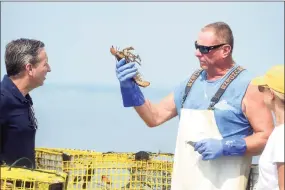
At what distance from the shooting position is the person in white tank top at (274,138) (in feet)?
9.55

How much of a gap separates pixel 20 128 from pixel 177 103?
3.30ft

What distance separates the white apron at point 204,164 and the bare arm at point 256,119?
0.42ft

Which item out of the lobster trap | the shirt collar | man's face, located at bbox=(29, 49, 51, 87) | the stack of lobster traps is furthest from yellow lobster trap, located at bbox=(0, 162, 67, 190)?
the stack of lobster traps

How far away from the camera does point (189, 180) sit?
12.1 feet

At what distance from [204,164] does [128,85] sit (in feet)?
2.08

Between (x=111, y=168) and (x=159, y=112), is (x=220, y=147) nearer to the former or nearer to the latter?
(x=159, y=112)

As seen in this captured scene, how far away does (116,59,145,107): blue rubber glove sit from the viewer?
3775 mm

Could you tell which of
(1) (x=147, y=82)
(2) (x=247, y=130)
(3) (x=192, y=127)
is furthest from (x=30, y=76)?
(2) (x=247, y=130)

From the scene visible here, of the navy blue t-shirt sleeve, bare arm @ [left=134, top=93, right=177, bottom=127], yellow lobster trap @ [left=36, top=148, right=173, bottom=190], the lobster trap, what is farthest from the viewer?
bare arm @ [left=134, top=93, right=177, bottom=127]

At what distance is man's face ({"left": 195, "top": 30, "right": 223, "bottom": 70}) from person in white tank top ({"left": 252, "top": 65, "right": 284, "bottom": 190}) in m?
0.57

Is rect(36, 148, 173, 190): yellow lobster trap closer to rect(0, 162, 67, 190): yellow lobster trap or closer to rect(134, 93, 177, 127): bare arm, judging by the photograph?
rect(134, 93, 177, 127): bare arm

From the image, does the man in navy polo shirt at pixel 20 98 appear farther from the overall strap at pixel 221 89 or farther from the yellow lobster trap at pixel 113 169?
the overall strap at pixel 221 89

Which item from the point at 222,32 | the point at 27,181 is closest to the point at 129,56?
the point at 222,32

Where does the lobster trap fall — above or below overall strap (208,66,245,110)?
below
